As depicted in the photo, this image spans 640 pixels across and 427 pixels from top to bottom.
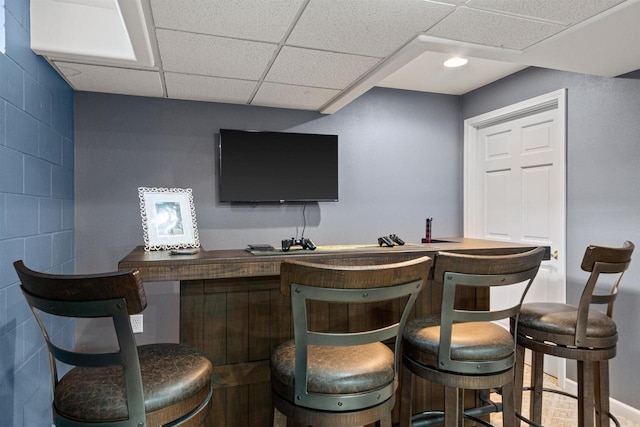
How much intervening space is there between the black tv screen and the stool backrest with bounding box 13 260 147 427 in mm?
2335

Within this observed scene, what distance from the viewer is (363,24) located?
196 centimetres

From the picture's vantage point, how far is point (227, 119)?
11.4ft

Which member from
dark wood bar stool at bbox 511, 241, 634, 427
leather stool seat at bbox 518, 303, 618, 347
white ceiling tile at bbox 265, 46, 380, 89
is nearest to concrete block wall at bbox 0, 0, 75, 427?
white ceiling tile at bbox 265, 46, 380, 89

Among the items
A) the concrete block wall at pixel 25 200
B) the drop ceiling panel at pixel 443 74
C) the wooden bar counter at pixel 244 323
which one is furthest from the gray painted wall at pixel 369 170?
the wooden bar counter at pixel 244 323

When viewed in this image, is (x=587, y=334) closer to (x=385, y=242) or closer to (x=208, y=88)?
(x=385, y=242)

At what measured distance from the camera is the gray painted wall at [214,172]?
3129mm

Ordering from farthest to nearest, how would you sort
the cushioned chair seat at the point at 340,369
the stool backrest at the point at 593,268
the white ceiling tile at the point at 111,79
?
the white ceiling tile at the point at 111,79 → the stool backrest at the point at 593,268 → the cushioned chair seat at the point at 340,369

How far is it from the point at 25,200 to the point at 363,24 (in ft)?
6.59

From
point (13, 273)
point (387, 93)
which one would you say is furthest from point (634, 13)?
point (13, 273)

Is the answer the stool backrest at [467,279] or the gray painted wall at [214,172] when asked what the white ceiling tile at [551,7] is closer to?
the stool backrest at [467,279]

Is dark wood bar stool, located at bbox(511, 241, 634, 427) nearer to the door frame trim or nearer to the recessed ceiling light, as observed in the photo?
the door frame trim

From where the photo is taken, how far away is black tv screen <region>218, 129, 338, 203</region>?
339 cm

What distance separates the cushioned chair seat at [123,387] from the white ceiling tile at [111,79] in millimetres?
2030

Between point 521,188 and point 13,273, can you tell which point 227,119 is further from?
point 521,188
